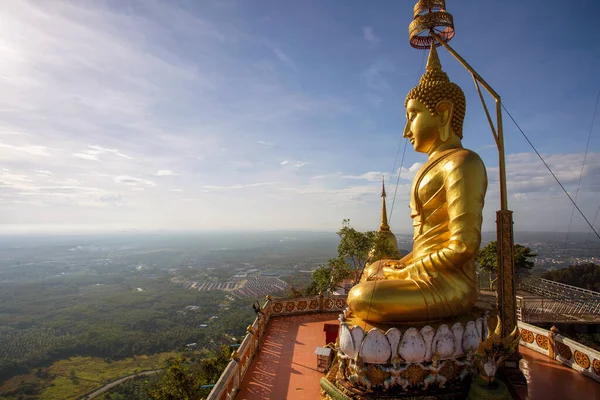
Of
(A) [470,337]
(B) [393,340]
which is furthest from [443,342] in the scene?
(B) [393,340]

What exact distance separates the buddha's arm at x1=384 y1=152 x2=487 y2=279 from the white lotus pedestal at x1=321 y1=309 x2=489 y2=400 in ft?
3.22

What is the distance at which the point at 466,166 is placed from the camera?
6309 millimetres

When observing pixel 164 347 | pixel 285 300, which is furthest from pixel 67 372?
pixel 285 300

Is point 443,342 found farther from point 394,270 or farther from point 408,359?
point 394,270

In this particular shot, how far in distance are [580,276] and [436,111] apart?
2499 cm

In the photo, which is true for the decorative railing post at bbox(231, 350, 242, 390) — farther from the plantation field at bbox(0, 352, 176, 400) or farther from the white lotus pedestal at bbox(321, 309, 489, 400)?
the plantation field at bbox(0, 352, 176, 400)

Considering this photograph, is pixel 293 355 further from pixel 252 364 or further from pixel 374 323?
pixel 374 323

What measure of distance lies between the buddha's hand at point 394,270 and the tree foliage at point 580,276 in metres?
23.5

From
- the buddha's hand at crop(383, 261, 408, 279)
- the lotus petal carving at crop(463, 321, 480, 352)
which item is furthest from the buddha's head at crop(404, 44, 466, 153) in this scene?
the lotus petal carving at crop(463, 321, 480, 352)

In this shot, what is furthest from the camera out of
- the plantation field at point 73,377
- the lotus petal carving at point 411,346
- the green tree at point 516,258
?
the plantation field at point 73,377

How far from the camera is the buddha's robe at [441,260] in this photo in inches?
225

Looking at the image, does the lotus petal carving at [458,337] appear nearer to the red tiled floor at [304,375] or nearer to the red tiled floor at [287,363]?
the red tiled floor at [304,375]

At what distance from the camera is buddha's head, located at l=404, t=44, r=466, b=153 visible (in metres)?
7.37

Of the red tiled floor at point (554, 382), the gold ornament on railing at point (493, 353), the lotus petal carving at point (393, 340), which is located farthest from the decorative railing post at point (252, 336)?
the red tiled floor at point (554, 382)
